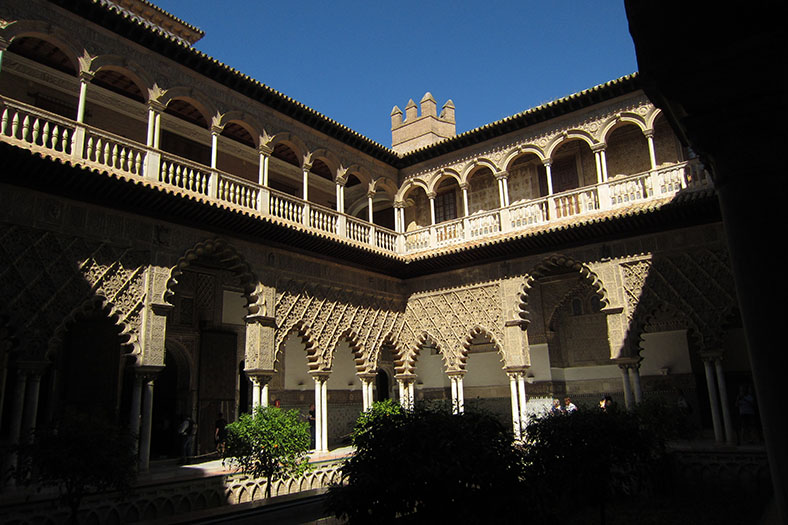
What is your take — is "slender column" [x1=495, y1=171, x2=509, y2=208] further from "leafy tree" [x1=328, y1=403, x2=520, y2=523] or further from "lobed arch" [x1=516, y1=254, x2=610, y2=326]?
"leafy tree" [x1=328, y1=403, x2=520, y2=523]

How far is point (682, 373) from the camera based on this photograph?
15.0m

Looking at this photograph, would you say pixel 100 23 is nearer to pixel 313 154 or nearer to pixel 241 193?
pixel 241 193


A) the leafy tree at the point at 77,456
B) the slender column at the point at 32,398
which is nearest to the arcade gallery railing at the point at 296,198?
the slender column at the point at 32,398

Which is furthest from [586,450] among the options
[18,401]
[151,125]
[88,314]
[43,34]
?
[43,34]

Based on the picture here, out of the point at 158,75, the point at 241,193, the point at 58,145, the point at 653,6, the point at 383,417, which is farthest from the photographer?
the point at 241,193

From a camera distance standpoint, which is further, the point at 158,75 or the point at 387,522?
the point at 158,75

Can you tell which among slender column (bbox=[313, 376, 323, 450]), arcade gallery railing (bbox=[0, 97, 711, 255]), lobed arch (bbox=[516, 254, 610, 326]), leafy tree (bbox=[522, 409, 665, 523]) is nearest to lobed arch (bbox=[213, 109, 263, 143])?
arcade gallery railing (bbox=[0, 97, 711, 255])

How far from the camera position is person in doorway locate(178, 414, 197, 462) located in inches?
474

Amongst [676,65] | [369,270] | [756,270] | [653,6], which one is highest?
[369,270]

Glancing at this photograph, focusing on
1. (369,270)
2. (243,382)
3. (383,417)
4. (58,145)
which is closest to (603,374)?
(369,270)

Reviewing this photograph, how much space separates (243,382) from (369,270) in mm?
4214

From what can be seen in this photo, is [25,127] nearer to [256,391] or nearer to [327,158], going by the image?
[256,391]

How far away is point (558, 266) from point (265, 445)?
8.09 metres

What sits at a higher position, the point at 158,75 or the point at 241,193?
the point at 158,75
